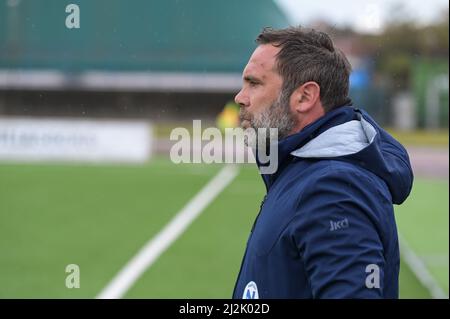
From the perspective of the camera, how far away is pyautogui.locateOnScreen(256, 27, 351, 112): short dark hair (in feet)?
5.70

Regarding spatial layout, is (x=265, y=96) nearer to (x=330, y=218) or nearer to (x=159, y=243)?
(x=330, y=218)

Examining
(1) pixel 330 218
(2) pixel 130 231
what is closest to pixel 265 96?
(1) pixel 330 218

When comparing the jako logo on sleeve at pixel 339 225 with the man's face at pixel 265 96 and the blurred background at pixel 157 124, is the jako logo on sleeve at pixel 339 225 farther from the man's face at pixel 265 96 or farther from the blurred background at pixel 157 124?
the blurred background at pixel 157 124

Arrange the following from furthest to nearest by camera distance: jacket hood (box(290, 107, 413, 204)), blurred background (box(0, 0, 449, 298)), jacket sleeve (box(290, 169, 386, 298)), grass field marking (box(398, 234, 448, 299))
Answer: grass field marking (box(398, 234, 448, 299)) → blurred background (box(0, 0, 449, 298)) → jacket hood (box(290, 107, 413, 204)) → jacket sleeve (box(290, 169, 386, 298))

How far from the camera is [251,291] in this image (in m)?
1.70

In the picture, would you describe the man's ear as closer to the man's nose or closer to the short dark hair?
the short dark hair

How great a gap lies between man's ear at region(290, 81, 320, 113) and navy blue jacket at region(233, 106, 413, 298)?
50 millimetres

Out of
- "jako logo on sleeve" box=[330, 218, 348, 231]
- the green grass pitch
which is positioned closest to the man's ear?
"jako logo on sleeve" box=[330, 218, 348, 231]

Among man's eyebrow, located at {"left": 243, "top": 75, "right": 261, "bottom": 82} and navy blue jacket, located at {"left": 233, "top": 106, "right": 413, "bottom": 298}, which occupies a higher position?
man's eyebrow, located at {"left": 243, "top": 75, "right": 261, "bottom": 82}

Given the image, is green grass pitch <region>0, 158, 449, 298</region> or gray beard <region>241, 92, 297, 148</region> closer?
gray beard <region>241, 92, 297, 148</region>

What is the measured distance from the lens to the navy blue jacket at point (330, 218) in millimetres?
1455

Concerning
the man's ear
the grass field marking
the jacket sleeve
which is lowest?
the grass field marking

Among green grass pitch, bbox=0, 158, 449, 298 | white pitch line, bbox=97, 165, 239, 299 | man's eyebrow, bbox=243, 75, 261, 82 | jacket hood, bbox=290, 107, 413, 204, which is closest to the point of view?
jacket hood, bbox=290, 107, 413, 204

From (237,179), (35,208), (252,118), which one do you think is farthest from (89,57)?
(252,118)
